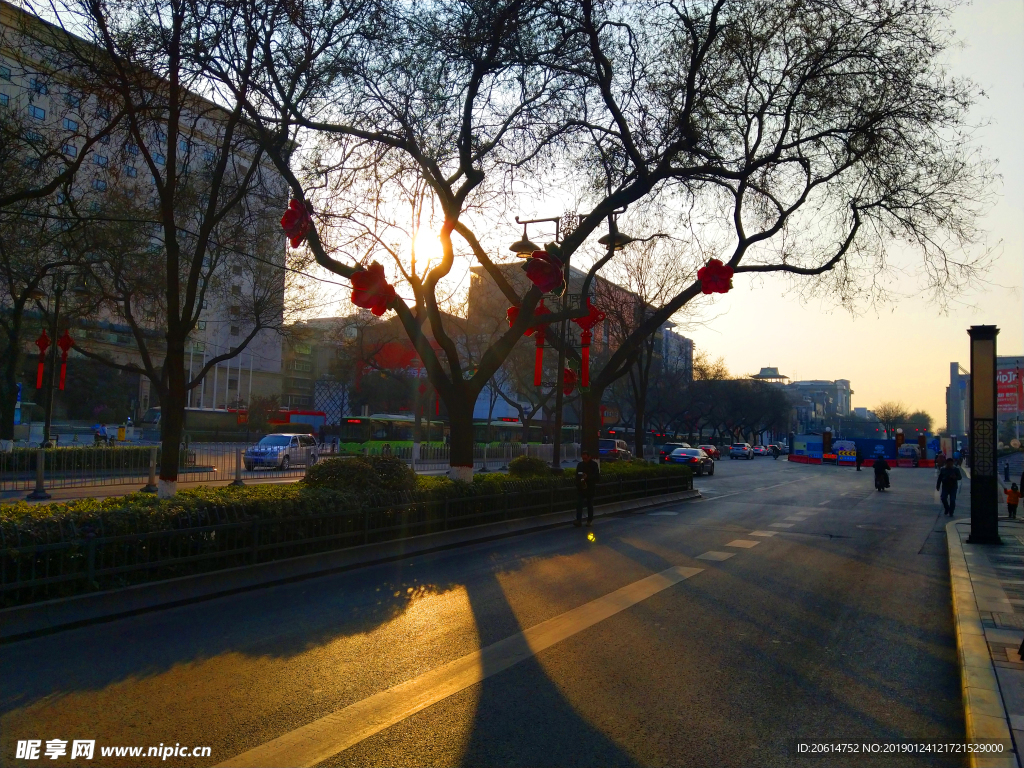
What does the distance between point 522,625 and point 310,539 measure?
415 centimetres

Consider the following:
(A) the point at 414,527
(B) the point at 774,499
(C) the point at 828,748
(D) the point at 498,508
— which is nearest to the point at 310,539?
(A) the point at 414,527

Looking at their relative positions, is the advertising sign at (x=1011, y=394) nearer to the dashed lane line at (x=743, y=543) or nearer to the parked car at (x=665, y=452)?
the parked car at (x=665, y=452)

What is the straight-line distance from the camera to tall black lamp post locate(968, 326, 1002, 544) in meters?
15.5

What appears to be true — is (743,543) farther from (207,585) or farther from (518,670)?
(207,585)

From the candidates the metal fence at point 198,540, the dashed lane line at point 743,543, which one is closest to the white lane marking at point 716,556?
the dashed lane line at point 743,543

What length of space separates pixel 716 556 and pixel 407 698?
890cm

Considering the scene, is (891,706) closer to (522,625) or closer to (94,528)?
(522,625)

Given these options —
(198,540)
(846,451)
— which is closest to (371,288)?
(198,540)

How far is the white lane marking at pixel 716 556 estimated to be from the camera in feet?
43.5

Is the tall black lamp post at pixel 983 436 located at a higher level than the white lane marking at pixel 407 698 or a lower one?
higher

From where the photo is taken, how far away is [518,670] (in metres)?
6.61

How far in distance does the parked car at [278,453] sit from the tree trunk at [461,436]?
1453 cm

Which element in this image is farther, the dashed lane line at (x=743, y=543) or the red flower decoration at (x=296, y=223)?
the dashed lane line at (x=743, y=543)

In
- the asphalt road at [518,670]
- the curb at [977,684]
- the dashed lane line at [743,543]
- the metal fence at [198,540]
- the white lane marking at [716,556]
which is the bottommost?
the dashed lane line at [743,543]
